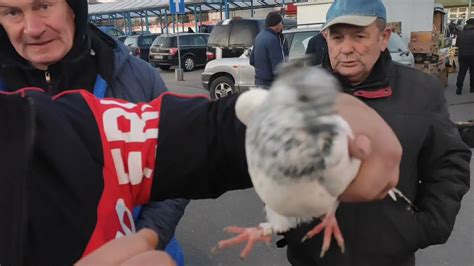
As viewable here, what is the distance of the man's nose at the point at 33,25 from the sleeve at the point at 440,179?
150 centimetres

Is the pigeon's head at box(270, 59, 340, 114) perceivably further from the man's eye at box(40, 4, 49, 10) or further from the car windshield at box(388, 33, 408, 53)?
the car windshield at box(388, 33, 408, 53)

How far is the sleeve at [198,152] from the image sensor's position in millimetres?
1107

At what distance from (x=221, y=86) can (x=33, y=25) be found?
910 centimetres

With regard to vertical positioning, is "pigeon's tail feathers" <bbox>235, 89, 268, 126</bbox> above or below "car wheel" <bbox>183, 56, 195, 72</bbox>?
above

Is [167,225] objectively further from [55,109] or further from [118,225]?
[55,109]

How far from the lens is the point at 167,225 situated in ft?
5.30

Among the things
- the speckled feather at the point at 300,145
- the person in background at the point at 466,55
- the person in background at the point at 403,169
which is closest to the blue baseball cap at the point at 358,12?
the person in background at the point at 403,169

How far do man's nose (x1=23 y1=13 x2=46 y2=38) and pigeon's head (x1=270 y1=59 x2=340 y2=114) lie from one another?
1.16 meters

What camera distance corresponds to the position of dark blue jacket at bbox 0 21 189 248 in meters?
1.57

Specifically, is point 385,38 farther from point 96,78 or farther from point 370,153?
point 370,153

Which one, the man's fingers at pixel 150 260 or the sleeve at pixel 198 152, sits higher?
the sleeve at pixel 198 152

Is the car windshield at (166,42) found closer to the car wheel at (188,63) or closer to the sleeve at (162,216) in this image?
the car wheel at (188,63)

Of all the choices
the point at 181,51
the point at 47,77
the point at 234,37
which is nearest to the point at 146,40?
the point at 181,51

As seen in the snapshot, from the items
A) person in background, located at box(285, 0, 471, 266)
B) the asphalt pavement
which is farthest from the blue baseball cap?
the asphalt pavement
